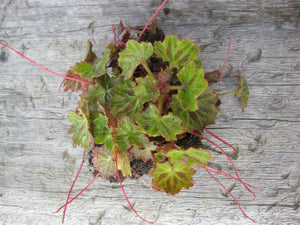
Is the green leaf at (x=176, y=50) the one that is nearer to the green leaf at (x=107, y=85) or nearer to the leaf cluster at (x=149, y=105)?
the leaf cluster at (x=149, y=105)

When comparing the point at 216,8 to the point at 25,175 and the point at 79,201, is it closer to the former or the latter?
the point at 79,201

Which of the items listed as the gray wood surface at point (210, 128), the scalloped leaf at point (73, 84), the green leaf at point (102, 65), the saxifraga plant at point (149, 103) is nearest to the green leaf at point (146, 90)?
the saxifraga plant at point (149, 103)

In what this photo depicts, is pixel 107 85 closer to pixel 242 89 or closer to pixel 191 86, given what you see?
pixel 191 86

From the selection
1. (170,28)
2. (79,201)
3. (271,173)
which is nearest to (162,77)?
(170,28)

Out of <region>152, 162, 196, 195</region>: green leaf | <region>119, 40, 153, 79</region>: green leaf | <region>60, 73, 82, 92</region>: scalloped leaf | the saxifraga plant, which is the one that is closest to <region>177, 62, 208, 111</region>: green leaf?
the saxifraga plant

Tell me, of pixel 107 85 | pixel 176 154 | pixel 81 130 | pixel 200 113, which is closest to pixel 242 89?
pixel 200 113

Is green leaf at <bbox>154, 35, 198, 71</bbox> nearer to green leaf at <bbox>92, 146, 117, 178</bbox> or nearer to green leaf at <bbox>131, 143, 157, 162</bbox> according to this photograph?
green leaf at <bbox>131, 143, 157, 162</bbox>
